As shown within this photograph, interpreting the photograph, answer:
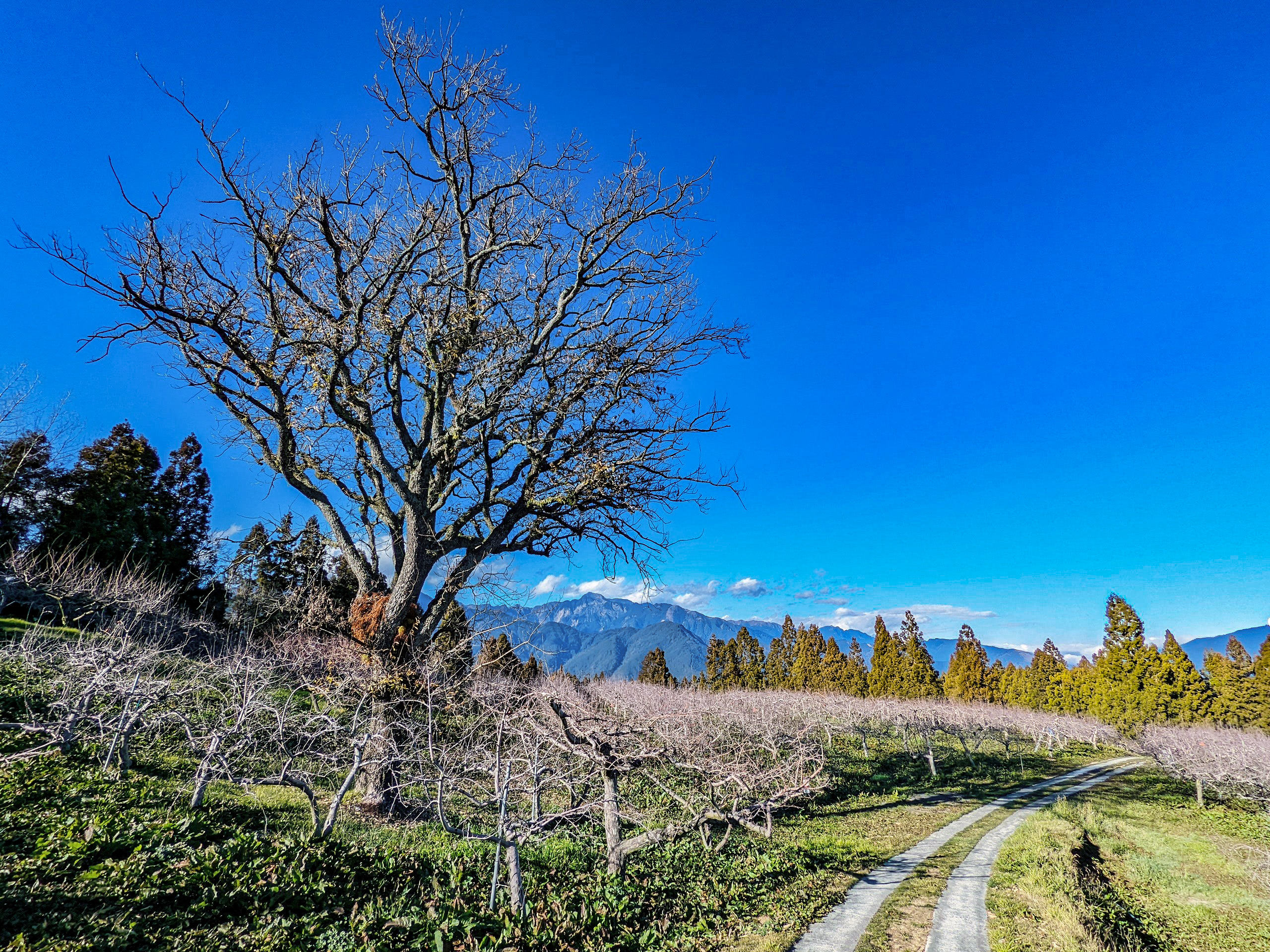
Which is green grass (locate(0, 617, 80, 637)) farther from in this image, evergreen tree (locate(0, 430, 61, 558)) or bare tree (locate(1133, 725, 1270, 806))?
bare tree (locate(1133, 725, 1270, 806))

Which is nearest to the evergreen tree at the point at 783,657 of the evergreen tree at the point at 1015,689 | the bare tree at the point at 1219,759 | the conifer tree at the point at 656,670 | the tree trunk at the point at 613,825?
the conifer tree at the point at 656,670

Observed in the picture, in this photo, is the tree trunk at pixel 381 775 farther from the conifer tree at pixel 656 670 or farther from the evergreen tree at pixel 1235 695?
the evergreen tree at pixel 1235 695

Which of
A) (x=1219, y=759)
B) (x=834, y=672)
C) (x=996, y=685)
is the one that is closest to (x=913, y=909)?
(x=1219, y=759)

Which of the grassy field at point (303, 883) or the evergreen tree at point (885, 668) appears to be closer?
the grassy field at point (303, 883)

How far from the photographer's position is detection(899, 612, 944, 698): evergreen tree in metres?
55.6

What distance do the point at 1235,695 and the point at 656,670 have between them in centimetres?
4953

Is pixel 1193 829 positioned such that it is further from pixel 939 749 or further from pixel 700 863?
pixel 700 863

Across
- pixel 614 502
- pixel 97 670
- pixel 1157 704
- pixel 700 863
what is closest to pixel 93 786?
pixel 97 670

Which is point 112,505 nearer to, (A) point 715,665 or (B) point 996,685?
(A) point 715,665

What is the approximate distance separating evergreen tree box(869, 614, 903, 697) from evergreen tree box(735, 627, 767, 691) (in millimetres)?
12456

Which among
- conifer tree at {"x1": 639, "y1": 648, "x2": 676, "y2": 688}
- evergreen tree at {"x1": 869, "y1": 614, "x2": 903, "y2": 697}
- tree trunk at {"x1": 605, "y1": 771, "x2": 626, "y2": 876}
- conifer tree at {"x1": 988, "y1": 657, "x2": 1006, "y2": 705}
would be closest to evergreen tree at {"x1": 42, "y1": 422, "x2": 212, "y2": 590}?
tree trunk at {"x1": 605, "y1": 771, "x2": 626, "y2": 876}

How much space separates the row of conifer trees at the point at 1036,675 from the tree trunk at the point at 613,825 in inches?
1288

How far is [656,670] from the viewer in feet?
201

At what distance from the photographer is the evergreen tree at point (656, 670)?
2219 inches
